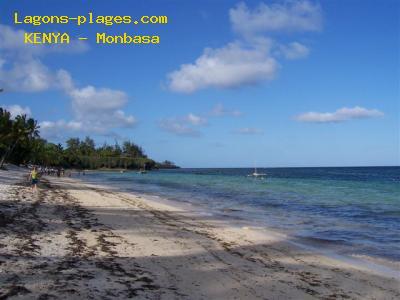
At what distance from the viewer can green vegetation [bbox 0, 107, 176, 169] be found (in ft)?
200

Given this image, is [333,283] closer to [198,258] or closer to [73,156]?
[198,258]

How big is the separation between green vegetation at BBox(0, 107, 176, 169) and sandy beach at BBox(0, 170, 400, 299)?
4698cm

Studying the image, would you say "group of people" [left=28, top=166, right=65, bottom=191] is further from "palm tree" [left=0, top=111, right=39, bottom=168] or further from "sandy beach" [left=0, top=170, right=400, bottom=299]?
"sandy beach" [left=0, top=170, right=400, bottom=299]

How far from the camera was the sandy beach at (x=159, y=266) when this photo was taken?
21.0ft

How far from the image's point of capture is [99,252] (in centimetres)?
885

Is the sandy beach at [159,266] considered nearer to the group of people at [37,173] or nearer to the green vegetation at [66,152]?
the group of people at [37,173]

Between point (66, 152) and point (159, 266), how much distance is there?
143m

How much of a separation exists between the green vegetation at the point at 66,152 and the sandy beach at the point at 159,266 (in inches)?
1850

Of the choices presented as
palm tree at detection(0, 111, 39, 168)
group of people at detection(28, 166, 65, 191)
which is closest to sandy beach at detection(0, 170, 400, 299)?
group of people at detection(28, 166, 65, 191)

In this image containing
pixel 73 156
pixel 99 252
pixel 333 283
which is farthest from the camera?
pixel 73 156

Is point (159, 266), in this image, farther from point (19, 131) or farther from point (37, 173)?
point (19, 131)

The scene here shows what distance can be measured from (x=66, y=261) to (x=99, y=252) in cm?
117

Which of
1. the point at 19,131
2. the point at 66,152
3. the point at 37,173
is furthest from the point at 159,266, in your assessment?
the point at 66,152

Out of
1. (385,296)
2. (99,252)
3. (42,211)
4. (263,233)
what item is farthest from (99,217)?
(385,296)
